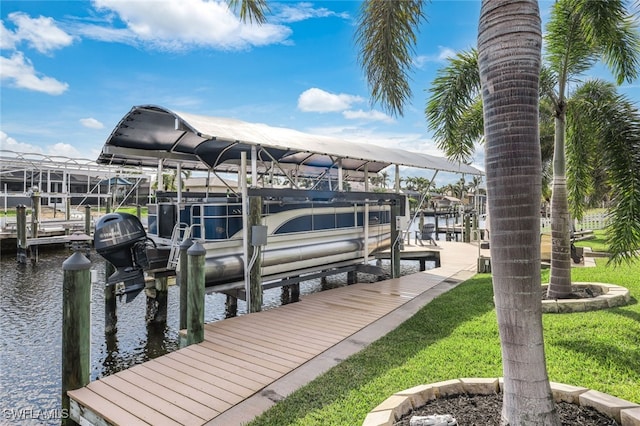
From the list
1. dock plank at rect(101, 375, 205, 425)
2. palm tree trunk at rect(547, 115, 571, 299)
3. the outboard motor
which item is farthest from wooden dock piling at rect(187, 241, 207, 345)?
palm tree trunk at rect(547, 115, 571, 299)

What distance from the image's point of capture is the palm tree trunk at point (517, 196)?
2.30 metres

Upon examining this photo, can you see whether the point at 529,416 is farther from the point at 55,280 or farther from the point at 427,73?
the point at 55,280

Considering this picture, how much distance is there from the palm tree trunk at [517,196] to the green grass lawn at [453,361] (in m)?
1.37

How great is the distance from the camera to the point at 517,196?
90.0 inches

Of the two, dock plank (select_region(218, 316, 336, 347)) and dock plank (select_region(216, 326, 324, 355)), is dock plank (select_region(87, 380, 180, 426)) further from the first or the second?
dock plank (select_region(218, 316, 336, 347))

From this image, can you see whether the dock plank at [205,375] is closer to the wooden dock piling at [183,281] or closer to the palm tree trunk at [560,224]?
the wooden dock piling at [183,281]

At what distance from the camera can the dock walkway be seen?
11.6 feet

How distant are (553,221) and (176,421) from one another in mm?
5949

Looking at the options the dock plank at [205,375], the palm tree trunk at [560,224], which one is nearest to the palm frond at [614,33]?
the palm tree trunk at [560,224]

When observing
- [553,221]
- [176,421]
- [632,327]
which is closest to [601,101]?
[553,221]

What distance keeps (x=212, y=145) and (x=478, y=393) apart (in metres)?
7.49

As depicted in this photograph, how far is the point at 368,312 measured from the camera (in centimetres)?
679

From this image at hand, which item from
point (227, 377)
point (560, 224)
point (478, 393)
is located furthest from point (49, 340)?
point (560, 224)

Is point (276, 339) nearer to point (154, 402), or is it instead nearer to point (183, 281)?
point (183, 281)
